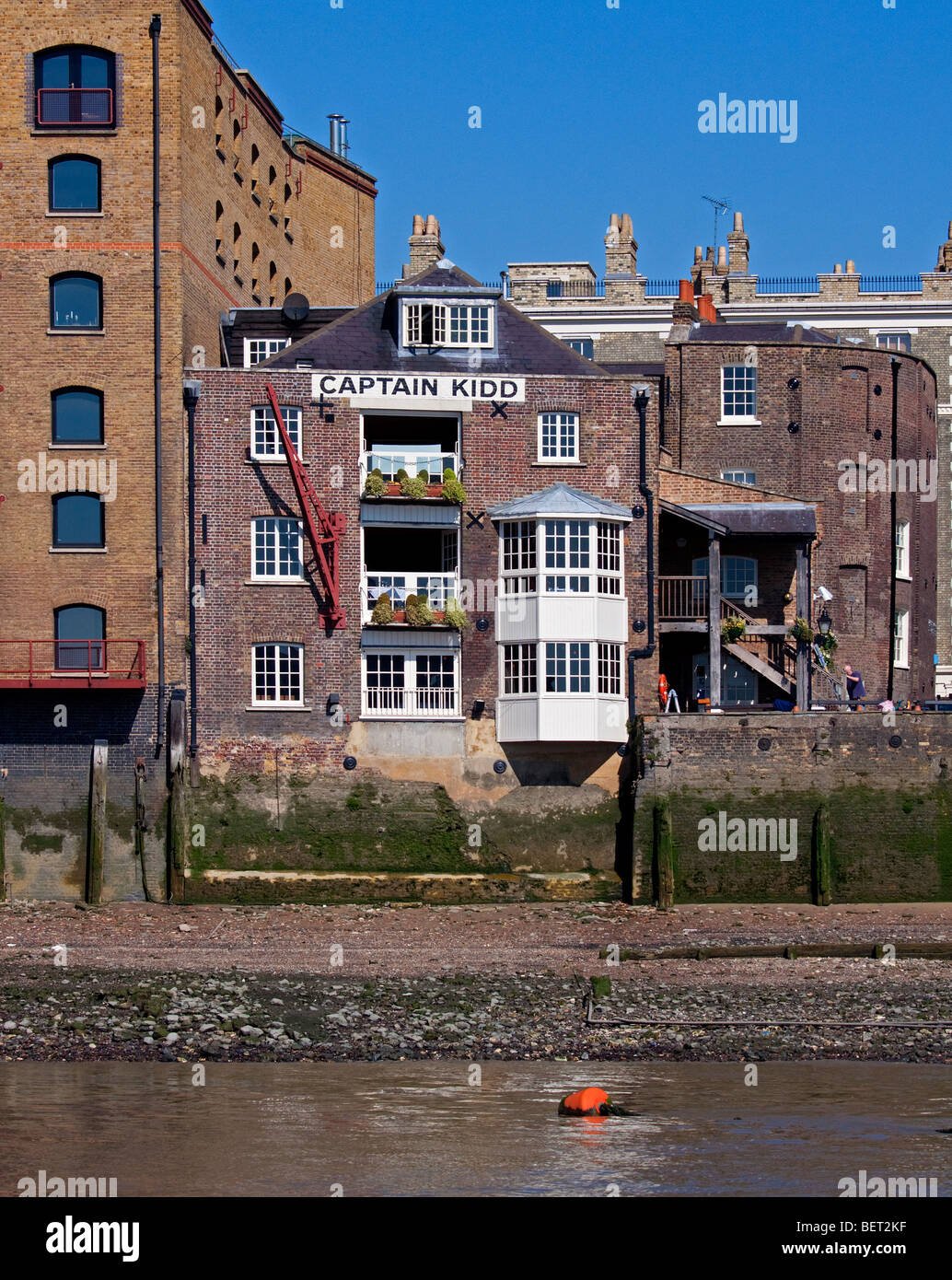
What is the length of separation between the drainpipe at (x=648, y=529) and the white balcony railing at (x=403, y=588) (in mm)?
4356

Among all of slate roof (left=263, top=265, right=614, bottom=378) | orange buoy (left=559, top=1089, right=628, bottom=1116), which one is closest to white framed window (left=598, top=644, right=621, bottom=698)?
slate roof (left=263, top=265, right=614, bottom=378)

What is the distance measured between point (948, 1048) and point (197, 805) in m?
19.0

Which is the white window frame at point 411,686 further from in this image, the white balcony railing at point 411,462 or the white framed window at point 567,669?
the white balcony railing at point 411,462

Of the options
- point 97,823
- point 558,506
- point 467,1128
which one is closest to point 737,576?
point 558,506

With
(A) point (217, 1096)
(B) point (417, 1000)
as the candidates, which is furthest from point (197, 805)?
(A) point (217, 1096)

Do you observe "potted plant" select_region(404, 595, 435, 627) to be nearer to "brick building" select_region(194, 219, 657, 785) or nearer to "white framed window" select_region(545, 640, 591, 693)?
"brick building" select_region(194, 219, 657, 785)

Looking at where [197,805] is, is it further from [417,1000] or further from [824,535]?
[824,535]

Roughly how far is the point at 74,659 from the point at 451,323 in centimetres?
1167

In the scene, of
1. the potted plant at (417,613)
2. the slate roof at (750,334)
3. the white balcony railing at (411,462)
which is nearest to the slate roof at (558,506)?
the white balcony railing at (411,462)

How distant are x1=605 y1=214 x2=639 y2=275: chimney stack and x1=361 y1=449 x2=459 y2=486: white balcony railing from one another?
116ft

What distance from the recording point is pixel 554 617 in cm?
3944

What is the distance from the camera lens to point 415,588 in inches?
1576

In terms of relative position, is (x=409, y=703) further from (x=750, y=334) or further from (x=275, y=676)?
(x=750, y=334)

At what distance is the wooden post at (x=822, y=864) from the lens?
38.0 meters
